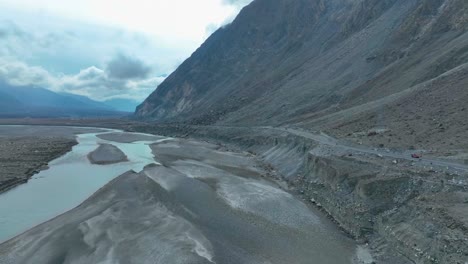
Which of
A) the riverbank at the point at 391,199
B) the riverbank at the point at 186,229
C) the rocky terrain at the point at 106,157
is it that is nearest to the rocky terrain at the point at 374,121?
the riverbank at the point at 391,199

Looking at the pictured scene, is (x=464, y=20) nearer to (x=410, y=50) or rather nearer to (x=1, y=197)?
(x=410, y=50)

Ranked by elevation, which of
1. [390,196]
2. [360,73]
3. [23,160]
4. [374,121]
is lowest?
[23,160]

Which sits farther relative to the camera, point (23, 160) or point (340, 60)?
point (340, 60)

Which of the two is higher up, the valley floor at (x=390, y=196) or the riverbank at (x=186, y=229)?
the valley floor at (x=390, y=196)

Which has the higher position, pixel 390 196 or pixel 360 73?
pixel 360 73

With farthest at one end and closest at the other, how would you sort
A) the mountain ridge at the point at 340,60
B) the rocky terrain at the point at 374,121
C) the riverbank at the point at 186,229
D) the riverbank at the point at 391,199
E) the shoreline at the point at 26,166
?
the mountain ridge at the point at 340,60 → the shoreline at the point at 26,166 → the rocky terrain at the point at 374,121 → the riverbank at the point at 186,229 → the riverbank at the point at 391,199

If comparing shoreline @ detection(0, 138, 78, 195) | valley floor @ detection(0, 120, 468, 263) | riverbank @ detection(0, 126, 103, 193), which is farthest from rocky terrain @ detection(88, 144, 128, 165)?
valley floor @ detection(0, 120, 468, 263)

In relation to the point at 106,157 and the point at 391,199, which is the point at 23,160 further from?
the point at 391,199

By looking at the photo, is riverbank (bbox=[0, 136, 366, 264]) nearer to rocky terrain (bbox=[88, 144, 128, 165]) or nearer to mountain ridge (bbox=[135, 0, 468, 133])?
rocky terrain (bbox=[88, 144, 128, 165])

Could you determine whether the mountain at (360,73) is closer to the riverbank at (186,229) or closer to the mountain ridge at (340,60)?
the mountain ridge at (340,60)

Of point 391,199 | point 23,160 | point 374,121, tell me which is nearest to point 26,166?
point 23,160
